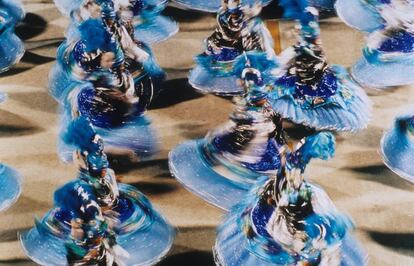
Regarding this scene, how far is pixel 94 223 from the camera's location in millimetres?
977

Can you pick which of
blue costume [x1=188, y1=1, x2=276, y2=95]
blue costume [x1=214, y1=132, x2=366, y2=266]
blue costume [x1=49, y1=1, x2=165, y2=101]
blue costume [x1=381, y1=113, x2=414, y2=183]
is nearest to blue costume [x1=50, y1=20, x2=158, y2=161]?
blue costume [x1=49, y1=1, x2=165, y2=101]

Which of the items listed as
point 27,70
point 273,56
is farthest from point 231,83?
point 27,70

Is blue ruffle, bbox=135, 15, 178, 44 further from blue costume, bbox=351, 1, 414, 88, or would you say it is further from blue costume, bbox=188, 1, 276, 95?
blue costume, bbox=351, 1, 414, 88

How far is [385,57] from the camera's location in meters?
1.36

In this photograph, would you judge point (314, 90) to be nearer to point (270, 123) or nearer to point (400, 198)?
point (270, 123)

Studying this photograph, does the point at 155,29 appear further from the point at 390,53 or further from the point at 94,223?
the point at 94,223

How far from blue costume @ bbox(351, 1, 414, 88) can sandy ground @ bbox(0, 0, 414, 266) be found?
0.02 meters

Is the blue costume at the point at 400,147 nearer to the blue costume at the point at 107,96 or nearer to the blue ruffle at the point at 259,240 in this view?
the blue ruffle at the point at 259,240

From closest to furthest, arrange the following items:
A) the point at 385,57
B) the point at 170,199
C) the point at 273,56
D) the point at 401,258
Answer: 1. the point at 401,258
2. the point at 170,199
3. the point at 273,56
4. the point at 385,57

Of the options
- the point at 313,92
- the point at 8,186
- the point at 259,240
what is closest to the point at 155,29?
the point at 313,92

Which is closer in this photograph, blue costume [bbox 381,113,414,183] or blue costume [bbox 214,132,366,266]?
blue costume [bbox 214,132,366,266]

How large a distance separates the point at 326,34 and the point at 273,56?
0.21 metres

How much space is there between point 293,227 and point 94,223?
0.24 m

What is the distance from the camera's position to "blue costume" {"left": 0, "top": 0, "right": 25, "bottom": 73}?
4.66 ft
